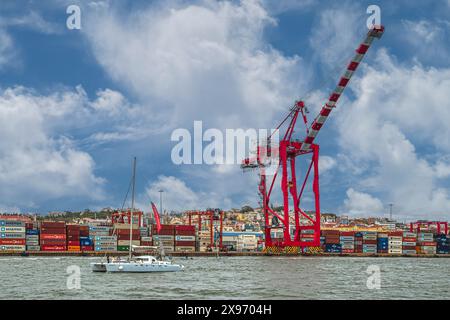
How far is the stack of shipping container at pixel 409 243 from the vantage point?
11122 cm

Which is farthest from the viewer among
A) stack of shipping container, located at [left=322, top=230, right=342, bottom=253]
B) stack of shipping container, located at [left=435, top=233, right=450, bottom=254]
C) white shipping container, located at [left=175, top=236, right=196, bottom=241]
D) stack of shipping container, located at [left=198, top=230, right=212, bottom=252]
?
stack of shipping container, located at [left=435, top=233, right=450, bottom=254]

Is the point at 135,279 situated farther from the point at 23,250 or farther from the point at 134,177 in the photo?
the point at 23,250

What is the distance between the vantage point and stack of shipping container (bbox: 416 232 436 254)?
112688 millimetres

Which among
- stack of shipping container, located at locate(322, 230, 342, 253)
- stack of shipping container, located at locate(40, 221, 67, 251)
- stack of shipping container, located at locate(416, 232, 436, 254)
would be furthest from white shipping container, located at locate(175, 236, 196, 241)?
stack of shipping container, located at locate(416, 232, 436, 254)

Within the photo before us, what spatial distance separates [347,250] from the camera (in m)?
103

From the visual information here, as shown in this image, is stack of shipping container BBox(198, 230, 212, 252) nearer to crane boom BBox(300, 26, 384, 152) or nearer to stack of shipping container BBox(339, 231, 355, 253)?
stack of shipping container BBox(339, 231, 355, 253)

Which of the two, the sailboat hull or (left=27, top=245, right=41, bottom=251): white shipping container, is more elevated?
the sailboat hull

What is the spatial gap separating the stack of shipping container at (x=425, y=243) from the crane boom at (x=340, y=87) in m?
56.2

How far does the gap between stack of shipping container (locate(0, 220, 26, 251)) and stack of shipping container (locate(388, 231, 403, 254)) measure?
6373cm

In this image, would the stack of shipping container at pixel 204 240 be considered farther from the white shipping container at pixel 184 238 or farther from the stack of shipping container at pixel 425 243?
the stack of shipping container at pixel 425 243

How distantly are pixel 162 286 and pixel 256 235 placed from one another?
→ 8743cm
